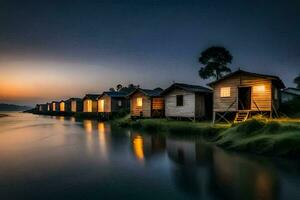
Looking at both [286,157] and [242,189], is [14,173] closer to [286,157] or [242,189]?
[242,189]

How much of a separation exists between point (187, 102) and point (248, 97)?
744 cm

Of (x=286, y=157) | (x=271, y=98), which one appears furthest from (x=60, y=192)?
(x=271, y=98)

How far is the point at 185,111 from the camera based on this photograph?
104 feet

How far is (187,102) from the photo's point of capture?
31.4 m

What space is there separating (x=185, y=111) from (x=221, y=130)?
9.38 m

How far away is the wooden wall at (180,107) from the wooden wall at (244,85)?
12.0 ft

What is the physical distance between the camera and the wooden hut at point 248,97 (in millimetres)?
24616

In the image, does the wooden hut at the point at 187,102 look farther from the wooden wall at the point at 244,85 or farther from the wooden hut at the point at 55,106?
the wooden hut at the point at 55,106

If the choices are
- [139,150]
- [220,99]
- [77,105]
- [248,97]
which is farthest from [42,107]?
[139,150]

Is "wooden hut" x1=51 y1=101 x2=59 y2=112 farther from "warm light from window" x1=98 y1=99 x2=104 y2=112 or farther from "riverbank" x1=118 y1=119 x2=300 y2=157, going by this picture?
"riverbank" x1=118 y1=119 x2=300 y2=157

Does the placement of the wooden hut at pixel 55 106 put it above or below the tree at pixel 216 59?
below

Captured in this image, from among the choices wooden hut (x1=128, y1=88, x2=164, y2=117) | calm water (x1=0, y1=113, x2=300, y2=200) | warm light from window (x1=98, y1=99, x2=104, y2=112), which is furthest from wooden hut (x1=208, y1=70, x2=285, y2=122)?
warm light from window (x1=98, y1=99, x2=104, y2=112)

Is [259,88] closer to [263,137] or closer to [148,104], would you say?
[263,137]

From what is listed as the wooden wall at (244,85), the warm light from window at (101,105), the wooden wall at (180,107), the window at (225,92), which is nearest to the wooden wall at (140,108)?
the wooden wall at (180,107)
